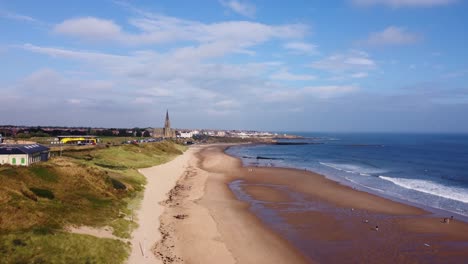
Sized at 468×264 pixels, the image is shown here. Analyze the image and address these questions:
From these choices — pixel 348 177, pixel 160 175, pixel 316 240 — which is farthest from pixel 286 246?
pixel 348 177

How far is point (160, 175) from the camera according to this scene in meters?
49.8

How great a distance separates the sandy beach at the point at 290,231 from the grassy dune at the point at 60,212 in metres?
1.68

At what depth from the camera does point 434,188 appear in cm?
4444

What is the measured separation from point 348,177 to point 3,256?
47.9 meters

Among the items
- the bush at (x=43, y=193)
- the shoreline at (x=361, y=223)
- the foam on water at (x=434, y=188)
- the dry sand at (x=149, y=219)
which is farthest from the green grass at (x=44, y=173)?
the foam on water at (x=434, y=188)

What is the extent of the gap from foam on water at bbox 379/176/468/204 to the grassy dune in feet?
106

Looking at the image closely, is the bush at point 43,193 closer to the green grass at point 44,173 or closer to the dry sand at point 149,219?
the green grass at point 44,173

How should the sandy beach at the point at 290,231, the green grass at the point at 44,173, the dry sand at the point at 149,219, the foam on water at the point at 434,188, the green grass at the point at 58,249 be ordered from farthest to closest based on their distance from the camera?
the foam on water at the point at 434,188 → the green grass at the point at 44,173 → the sandy beach at the point at 290,231 → the dry sand at the point at 149,219 → the green grass at the point at 58,249

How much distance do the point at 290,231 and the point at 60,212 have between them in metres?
15.0

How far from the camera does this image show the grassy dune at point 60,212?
15.8m

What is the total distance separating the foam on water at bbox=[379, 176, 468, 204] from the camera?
130ft

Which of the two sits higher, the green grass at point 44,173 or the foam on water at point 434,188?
the green grass at point 44,173

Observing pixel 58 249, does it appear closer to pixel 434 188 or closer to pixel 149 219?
pixel 149 219

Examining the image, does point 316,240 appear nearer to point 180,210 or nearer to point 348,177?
point 180,210
